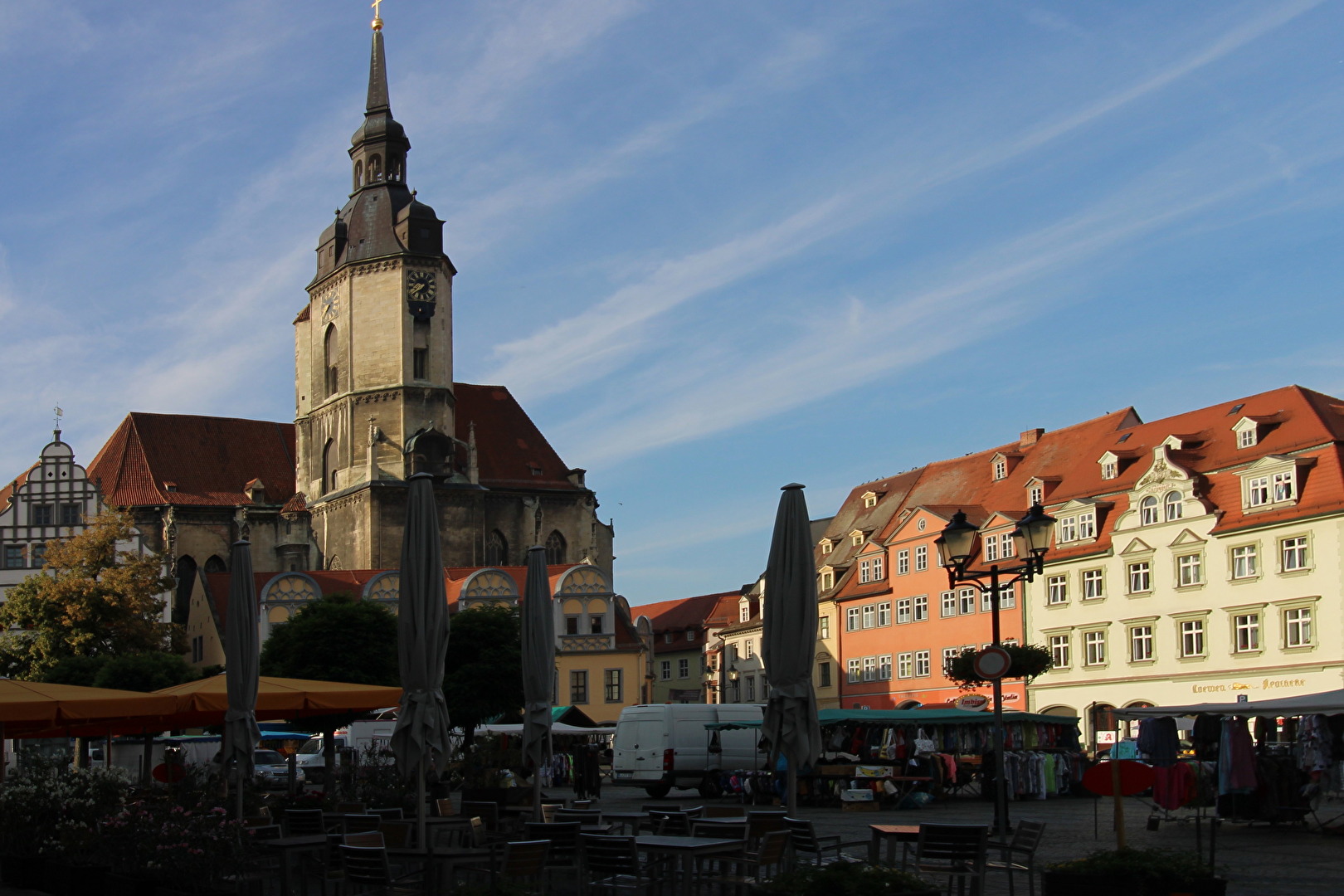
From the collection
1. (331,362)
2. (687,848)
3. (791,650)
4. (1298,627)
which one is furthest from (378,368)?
(687,848)

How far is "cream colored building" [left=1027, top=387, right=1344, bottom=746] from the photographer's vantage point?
1642 inches

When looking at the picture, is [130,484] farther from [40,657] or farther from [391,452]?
[40,657]

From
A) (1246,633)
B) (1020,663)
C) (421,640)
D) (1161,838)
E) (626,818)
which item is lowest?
(1161,838)

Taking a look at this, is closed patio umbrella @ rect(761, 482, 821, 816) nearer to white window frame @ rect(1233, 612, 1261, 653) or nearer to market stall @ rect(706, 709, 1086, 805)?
market stall @ rect(706, 709, 1086, 805)

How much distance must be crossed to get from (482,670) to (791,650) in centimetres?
3162

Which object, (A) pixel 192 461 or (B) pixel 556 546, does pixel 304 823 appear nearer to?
(B) pixel 556 546

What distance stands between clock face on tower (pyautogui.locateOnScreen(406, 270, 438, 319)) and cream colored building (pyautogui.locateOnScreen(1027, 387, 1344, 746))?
3064 cm

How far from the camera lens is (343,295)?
232 feet

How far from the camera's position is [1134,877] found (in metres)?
9.39

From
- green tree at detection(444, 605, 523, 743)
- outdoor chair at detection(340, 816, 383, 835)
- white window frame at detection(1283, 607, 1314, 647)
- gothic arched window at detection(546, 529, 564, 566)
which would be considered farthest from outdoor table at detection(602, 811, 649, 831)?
gothic arched window at detection(546, 529, 564, 566)

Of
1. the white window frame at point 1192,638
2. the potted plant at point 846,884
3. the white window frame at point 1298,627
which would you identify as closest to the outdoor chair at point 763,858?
the potted plant at point 846,884

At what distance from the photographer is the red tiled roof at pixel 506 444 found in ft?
248

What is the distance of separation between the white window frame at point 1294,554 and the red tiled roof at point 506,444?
40.4m

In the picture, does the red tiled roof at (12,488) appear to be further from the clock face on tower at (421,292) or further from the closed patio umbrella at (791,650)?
the closed patio umbrella at (791,650)
